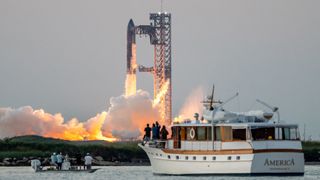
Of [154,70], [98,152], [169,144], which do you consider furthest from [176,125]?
[154,70]

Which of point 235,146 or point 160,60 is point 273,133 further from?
point 160,60

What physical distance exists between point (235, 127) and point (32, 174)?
21037mm

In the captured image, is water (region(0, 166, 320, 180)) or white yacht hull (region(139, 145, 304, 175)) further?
water (region(0, 166, 320, 180))

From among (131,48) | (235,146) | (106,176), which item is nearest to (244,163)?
(235,146)

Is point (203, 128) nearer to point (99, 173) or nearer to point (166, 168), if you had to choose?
point (166, 168)

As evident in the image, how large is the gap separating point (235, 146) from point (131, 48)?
263 feet

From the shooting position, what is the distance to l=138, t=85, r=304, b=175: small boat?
108 metres

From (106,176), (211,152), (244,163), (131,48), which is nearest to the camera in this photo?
(244,163)

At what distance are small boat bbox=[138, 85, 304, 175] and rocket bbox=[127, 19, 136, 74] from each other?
2908 inches

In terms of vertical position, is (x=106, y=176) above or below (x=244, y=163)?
below

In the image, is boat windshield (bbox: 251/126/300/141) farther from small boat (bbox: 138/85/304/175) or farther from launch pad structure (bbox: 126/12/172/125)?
launch pad structure (bbox: 126/12/172/125)

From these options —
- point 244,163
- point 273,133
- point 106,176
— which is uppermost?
point 273,133

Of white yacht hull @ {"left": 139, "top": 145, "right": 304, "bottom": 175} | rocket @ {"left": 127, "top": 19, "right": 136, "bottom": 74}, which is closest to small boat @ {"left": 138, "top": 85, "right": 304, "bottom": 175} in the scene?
white yacht hull @ {"left": 139, "top": 145, "right": 304, "bottom": 175}

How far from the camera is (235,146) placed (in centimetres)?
10894
